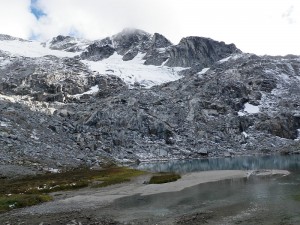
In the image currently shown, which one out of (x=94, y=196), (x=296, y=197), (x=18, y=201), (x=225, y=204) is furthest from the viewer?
(x=94, y=196)

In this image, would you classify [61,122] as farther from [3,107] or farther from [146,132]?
[146,132]

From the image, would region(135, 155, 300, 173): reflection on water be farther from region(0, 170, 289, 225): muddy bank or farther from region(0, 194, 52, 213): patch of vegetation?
region(0, 194, 52, 213): patch of vegetation

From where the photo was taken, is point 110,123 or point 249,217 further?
point 110,123

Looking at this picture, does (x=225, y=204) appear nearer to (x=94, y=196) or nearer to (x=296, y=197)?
(x=296, y=197)

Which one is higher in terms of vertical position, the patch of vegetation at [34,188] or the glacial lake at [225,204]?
the patch of vegetation at [34,188]

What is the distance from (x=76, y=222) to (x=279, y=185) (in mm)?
33316

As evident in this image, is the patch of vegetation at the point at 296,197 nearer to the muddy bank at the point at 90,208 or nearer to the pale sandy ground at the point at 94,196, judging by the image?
the muddy bank at the point at 90,208

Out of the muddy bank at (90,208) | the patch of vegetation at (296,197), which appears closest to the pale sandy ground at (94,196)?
the muddy bank at (90,208)

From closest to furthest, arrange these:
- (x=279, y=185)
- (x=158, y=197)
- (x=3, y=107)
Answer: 1. (x=158, y=197)
2. (x=279, y=185)
3. (x=3, y=107)

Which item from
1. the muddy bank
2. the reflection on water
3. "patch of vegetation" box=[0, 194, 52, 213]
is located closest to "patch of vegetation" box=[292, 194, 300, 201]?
the muddy bank

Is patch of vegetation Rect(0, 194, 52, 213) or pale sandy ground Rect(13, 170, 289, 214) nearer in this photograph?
pale sandy ground Rect(13, 170, 289, 214)

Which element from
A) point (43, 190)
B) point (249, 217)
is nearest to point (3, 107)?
point (43, 190)

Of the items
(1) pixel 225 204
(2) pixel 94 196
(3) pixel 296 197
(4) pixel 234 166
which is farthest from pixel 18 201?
(4) pixel 234 166

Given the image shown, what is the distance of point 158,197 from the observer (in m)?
54.1
